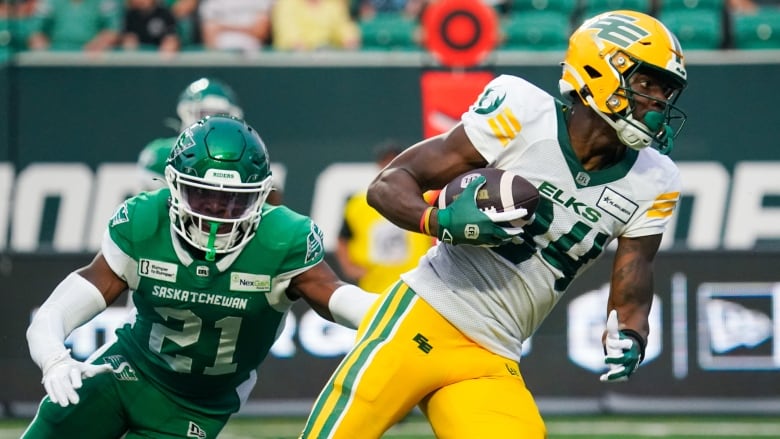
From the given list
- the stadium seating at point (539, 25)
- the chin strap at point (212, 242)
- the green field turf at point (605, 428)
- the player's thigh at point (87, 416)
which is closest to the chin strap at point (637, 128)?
the chin strap at point (212, 242)

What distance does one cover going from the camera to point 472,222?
3.99 metres

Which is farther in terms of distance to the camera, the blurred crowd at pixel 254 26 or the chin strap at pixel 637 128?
the blurred crowd at pixel 254 26

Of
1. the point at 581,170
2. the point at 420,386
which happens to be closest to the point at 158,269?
the point at 420,386

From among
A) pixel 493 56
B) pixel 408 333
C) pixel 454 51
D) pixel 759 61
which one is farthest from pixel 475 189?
pixel 759 61

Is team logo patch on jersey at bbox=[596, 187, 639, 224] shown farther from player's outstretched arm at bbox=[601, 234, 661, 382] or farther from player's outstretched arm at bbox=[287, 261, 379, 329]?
player's outstretched arm at bbox=[287, 261, 379, 329]

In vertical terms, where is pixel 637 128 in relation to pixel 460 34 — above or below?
above

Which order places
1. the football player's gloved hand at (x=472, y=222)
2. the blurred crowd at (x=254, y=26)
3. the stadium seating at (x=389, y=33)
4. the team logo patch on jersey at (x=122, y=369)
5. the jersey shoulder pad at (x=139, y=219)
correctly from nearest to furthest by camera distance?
the football player's gloved hand at (x=472, y=222) → the jersey shoulder pad at (x=139, y=219) → the team logo patch on jersey at (x=122, y=369) → the blurred crowd at (x=254, y=26) → the stadium seating at (x=389, y=33)

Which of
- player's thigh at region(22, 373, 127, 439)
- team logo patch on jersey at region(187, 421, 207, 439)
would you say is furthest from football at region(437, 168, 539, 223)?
player's thigh at region(22, 373, 127, 439)

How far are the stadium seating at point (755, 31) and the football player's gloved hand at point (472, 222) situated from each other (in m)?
7.57

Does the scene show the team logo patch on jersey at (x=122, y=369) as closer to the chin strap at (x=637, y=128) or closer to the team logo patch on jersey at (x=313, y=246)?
the team logo patch on jersey at (x=313, y=246)

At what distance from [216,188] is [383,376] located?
2.68ft

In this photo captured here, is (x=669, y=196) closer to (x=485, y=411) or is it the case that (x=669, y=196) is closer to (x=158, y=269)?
(x=485, y=411)

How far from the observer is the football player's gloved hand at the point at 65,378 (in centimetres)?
386

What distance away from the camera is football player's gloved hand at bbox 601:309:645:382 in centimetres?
429
